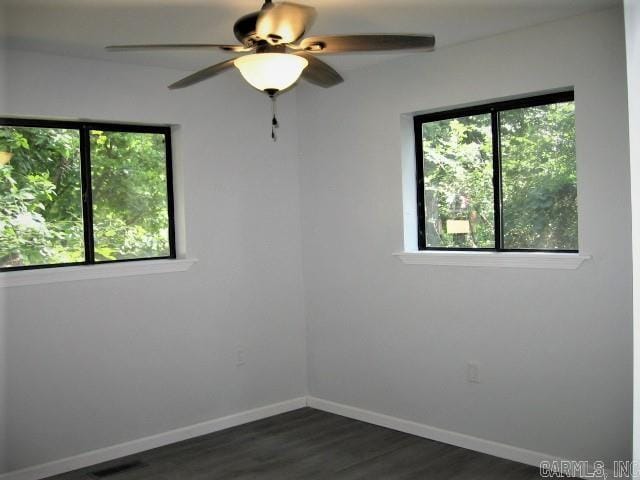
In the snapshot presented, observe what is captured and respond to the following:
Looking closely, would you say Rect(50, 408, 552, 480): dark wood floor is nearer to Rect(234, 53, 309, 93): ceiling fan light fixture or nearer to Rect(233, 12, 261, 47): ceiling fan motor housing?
Rect(234, 53, 309, 93): ceiling fan light fixture

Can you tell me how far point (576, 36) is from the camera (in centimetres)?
358

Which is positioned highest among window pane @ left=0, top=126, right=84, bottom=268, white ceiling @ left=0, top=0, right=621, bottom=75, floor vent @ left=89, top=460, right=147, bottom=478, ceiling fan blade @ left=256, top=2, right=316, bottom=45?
white ceiling @ left=0, top=0, right=621, bottom=75

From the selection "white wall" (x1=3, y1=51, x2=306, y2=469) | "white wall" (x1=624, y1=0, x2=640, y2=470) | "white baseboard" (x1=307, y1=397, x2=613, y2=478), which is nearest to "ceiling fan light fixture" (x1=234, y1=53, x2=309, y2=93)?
"white wall" (x1=624, y1=0, x2=640, y2=470)

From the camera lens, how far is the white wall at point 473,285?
3.52 meters

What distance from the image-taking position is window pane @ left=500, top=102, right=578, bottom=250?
3785mm

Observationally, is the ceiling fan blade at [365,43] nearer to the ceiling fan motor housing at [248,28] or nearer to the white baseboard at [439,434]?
the ceiling fan motor housing at [248,28]

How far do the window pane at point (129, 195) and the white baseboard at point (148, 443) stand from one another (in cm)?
116

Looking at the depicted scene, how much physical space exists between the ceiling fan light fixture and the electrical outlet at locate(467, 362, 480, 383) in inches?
91.0

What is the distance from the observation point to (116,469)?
407 cm

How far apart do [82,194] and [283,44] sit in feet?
7.17

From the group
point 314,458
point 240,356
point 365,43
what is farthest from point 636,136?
point 240,356

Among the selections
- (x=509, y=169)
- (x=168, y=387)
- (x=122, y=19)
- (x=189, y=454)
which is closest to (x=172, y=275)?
(x=168, y=387)

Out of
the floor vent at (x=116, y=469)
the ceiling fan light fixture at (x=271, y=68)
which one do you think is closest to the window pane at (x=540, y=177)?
the ceiling fan light fixture at (x=271, y=68)

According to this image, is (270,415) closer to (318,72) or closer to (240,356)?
(240,356)
